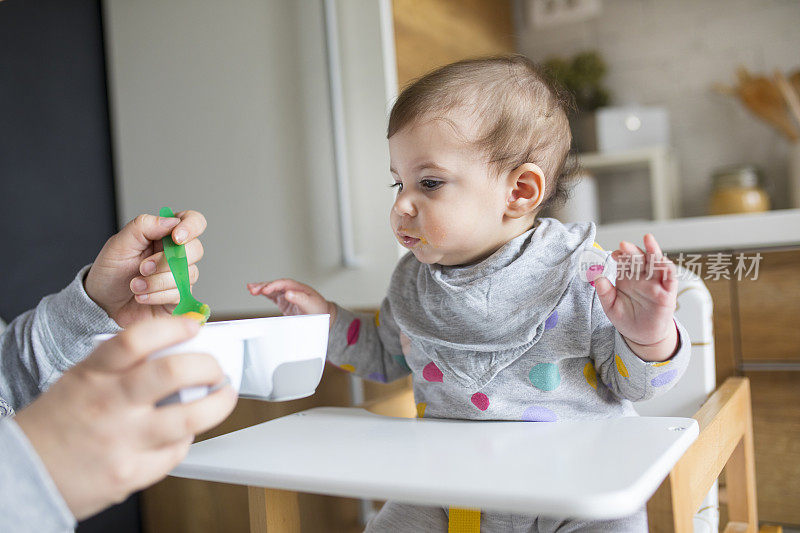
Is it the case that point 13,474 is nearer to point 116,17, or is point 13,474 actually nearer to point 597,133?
point 116,17

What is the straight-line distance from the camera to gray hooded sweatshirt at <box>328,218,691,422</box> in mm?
854

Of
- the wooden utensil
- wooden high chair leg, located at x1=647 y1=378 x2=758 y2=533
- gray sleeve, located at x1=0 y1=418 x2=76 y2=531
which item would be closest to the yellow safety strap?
wooden high chair leg, located at x1=647 y1=378 x2=758 y2=533

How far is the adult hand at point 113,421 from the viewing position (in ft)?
1.43

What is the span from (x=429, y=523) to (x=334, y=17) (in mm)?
1061

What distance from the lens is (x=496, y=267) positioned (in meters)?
0.89

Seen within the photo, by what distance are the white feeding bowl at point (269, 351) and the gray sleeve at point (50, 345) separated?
11.6 inches

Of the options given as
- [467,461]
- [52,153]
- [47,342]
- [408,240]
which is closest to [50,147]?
[52,153]

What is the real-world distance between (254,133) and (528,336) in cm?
100

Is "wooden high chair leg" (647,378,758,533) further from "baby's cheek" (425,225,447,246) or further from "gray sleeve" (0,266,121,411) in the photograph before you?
"gray sleeve" (0,266,121,411)

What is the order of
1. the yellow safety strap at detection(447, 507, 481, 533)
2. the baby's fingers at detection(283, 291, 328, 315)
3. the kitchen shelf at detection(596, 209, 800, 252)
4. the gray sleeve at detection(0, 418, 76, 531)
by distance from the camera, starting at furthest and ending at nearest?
the kitchen shelf at detection(596, 209, 800, 252)
the baby's fingers at detection(283, 291, 328, 315)
the yellow safety strap at detection(447, 507, 481, 533)
the gray sleeve at detection(0, 418, 76, 531)

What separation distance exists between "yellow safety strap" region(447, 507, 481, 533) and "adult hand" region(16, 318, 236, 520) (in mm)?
Answer: 458

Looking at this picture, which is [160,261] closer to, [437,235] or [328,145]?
[437,235]

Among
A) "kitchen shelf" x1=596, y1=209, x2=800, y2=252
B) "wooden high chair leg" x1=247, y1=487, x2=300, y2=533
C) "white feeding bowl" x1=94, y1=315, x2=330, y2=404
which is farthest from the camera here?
"kitchen shelf" x1=596, y1=209, x2=800, y2=252

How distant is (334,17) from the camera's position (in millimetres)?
1490
